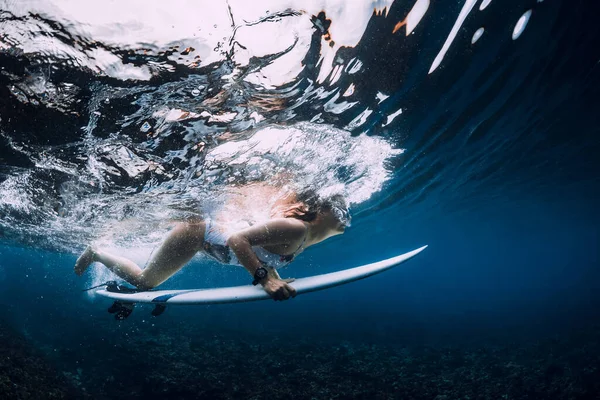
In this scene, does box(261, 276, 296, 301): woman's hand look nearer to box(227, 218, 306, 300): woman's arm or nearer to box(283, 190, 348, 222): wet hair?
box(227, 218, 306, 300): woman's arm

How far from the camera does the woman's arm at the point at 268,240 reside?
3.19 meters

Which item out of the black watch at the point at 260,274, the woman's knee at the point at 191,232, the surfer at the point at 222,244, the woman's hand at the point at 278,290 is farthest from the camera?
the woman's knee at the point at 191,232

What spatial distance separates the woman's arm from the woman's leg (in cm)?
192

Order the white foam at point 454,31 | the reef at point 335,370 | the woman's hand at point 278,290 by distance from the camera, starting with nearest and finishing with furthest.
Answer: the woman's hand at point 278,290 < the white foam at point 454,31 < the reef at point 335,370

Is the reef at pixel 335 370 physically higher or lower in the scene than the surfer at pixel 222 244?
lower

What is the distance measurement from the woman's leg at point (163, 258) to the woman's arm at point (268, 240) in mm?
1919

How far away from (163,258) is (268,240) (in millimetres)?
2583

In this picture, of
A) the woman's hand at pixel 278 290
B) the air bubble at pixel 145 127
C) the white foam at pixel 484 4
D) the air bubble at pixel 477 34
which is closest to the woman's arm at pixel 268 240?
the woman's hand at pixel 278 290

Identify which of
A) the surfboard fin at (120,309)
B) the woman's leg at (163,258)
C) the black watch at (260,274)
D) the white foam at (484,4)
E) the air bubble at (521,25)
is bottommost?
the black watch at (260,274)

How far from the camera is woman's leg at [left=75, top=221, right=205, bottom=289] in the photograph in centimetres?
523

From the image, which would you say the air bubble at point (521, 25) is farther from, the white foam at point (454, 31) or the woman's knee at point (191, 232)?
the woman's knee at point (191, 232)

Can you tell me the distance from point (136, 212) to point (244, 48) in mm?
10560

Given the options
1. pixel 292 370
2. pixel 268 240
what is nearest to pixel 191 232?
pixel 268 240

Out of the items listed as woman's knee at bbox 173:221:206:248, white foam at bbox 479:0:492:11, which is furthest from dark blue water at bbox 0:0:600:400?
woman's knee at bbox 173:221:206:248
